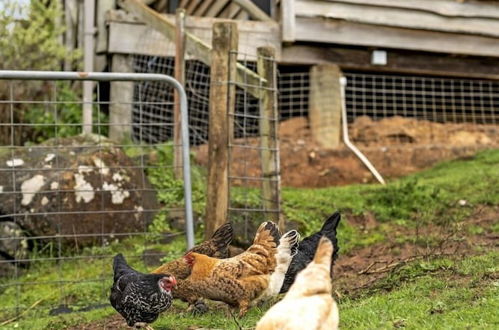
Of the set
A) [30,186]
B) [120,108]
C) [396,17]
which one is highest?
[396,17]

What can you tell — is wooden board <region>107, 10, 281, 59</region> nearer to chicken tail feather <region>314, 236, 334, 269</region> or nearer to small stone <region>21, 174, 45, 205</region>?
small stone <region>21, 174, 45, 205</region>

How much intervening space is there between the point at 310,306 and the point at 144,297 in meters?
2.04

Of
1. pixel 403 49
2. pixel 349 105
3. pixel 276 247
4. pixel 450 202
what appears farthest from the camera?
pixel 349 105

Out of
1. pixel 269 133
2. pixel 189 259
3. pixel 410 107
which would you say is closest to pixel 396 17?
pixel 410 107

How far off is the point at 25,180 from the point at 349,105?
20.3ft

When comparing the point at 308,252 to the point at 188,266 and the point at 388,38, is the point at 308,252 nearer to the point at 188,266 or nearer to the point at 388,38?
the point at 188,266

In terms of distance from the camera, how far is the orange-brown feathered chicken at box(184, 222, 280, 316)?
6.32 metres

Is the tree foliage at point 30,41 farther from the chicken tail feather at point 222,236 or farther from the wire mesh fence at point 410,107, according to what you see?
the chicken tail feather at point 222,236

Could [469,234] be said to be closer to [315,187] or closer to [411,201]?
[411,201]

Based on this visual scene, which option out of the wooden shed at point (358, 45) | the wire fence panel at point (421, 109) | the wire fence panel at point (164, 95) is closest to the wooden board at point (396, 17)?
the wooden shed at point (358, 45)

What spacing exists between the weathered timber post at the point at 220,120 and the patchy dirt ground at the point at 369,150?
314 centimetres

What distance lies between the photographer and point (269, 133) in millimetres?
8648

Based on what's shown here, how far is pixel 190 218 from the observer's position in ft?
25.4

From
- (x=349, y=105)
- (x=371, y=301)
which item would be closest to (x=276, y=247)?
Answer: (x=371, y=301)
